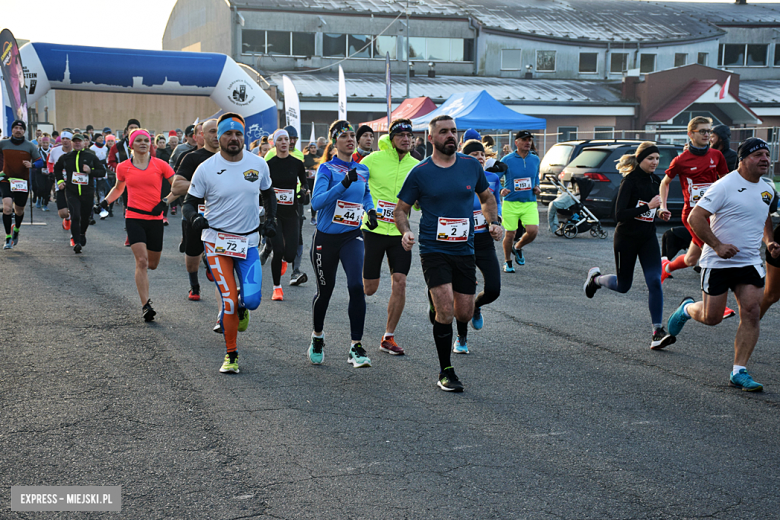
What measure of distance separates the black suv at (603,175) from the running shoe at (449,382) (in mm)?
12441

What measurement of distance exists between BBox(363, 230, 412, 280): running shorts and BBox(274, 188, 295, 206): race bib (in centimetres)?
292

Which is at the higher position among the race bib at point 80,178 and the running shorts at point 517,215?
the race bib at point 80,178

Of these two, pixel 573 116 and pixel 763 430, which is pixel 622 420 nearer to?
pixel 763 430

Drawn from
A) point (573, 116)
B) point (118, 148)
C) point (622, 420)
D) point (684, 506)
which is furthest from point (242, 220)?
point (573, 116)

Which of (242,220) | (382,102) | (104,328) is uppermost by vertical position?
(382,102)

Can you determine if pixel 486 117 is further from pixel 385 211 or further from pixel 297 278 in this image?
pixel 385 211

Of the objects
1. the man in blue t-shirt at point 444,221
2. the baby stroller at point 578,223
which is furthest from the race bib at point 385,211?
the baby stroller at point 578,223

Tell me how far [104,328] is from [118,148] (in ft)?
33.5

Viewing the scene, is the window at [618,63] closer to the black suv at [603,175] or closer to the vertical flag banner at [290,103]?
the vertical flag banner at [290,103]

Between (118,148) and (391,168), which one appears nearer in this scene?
(391,168)

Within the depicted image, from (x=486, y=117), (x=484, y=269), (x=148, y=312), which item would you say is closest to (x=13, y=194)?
(x=148, y=312)

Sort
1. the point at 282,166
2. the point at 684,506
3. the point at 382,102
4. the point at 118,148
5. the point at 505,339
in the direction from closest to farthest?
the point at 684,506
the point at 505,339
the point at 282,166
the point at 118,148
the point at 382,102

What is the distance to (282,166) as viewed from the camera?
946 centimetres

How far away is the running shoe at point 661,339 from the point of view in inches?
266
